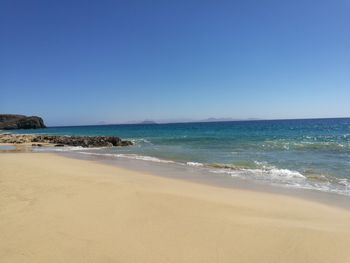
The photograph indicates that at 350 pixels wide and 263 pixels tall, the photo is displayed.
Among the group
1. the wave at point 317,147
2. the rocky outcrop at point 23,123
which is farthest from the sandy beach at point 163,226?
the rocky outcrop at point 23,123

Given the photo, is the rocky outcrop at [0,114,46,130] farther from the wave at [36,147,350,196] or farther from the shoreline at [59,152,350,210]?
the shoreline at [59,152,350,210]

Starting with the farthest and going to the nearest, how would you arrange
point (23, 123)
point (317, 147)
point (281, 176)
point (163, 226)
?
point (23, 123), point (317, 147), point (281, 176), point (163, 226)

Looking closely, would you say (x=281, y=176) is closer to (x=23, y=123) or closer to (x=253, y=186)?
(x=253, y=186)

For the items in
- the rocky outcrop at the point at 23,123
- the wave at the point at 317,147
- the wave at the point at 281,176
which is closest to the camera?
the wave at the point at 281,176

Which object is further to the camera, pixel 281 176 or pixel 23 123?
pixel 23 123

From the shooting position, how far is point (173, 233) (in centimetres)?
535

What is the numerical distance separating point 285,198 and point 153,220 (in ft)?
13.7

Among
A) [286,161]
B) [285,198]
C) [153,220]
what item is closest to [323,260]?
[153,220]

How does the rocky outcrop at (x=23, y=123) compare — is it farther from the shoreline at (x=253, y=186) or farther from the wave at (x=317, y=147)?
the shoreline at (x=253, y=186)

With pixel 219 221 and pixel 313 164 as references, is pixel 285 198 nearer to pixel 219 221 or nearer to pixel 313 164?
pixel 219 221

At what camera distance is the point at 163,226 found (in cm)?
570

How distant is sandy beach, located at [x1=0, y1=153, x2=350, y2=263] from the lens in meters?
4.57

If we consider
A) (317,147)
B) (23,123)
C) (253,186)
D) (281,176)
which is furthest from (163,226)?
(23,123)

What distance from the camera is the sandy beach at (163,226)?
4.57 meters
